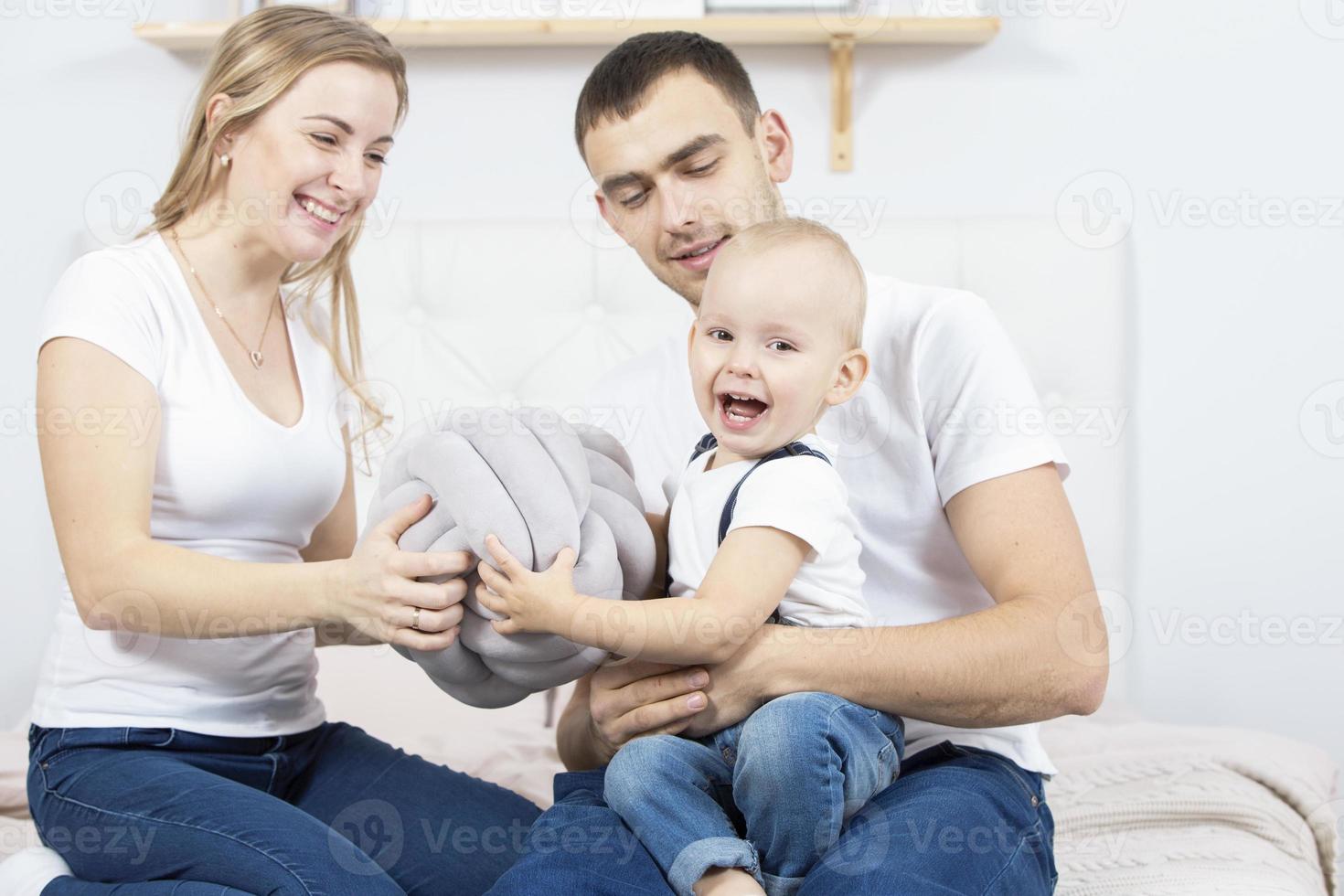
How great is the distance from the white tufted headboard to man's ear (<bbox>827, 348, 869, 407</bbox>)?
3.20 ft

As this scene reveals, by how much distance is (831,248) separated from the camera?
1.09 m

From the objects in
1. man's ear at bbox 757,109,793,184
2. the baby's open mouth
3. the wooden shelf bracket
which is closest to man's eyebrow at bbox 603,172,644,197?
man's ear at bbox 757,109,793,184

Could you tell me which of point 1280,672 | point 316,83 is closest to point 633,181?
point 316,83

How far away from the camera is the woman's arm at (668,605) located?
37.7 inches

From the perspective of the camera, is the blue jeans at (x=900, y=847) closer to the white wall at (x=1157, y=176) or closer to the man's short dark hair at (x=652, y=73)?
the man's short dark hair at (x=652, y=73)

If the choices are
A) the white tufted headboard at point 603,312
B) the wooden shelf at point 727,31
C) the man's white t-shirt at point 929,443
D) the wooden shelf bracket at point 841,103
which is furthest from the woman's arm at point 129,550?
the wooden shelf bracket at point 841,103

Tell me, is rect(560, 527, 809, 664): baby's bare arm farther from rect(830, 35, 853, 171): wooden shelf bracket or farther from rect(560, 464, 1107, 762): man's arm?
rect(830, 35, 853, 171): wooden shelf bracket

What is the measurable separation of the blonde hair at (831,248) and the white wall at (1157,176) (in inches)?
42.0

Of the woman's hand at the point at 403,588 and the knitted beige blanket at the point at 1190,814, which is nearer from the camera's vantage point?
the woman's hand at the point at 403,588

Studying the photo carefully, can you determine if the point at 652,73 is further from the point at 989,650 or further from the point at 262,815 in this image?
the point at 262,815

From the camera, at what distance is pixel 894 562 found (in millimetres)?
1237

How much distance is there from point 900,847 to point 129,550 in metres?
0.74

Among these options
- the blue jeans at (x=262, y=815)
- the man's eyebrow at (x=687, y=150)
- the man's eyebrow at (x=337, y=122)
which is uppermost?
the man's eyebrow at (x=337, y=122)

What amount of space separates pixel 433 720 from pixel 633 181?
88cm
